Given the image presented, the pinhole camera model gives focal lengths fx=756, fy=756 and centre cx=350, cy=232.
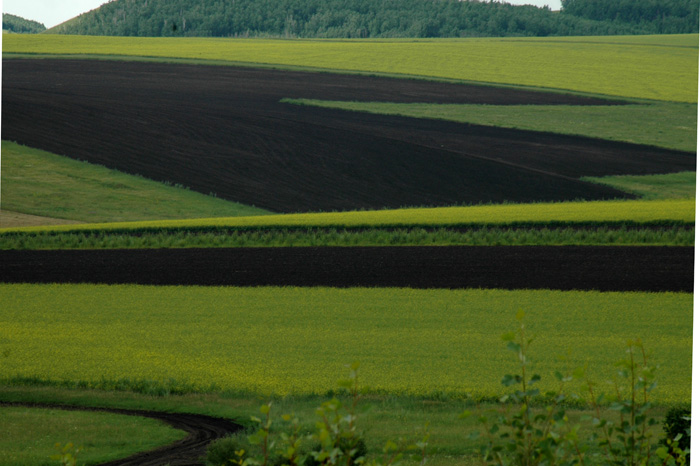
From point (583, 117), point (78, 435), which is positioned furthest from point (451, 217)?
point (78, 435)

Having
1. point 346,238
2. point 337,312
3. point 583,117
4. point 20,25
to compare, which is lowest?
point 337,312

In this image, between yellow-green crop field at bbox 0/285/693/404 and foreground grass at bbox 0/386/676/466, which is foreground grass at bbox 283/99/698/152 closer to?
yellow-green crop field at bbox 0/285/693/404

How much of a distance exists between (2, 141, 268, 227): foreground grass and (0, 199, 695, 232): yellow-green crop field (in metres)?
0.42

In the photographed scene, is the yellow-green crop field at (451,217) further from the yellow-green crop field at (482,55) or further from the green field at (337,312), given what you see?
the yellow-green crop field at (482,55)

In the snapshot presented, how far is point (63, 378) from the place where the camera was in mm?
8914

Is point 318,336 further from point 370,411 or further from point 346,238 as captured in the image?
point 346,238

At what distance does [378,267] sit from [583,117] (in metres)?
8.80

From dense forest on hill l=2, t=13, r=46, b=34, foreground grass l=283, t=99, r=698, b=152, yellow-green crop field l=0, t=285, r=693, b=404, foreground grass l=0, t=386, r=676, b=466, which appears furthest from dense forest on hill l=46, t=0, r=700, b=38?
foreground grass l=0, t=386, r=676, b=466

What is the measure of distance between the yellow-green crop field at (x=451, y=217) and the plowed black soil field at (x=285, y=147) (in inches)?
20.2

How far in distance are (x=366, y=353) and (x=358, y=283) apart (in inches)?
97.5

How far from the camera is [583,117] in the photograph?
1859 centimetres

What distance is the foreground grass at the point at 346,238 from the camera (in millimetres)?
13328

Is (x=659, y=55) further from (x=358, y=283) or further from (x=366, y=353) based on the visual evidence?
(x=366, y=353)

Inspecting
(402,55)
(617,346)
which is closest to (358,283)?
(617,346)
